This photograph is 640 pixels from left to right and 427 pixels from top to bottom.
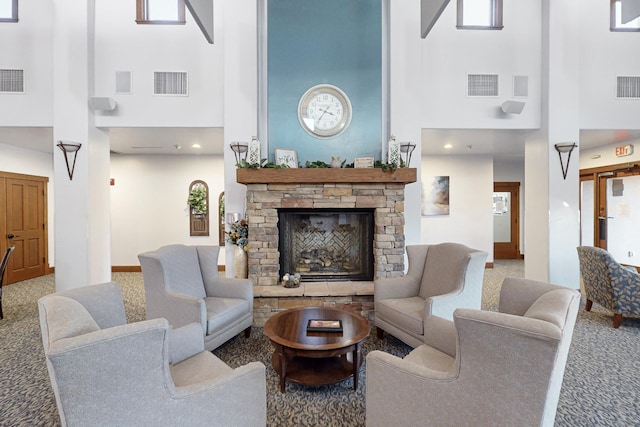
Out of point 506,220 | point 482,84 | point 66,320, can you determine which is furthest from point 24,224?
point 506,220

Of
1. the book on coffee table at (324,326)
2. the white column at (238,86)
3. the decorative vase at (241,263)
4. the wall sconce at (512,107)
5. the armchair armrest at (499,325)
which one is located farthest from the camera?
the wall sconce at (512,107)

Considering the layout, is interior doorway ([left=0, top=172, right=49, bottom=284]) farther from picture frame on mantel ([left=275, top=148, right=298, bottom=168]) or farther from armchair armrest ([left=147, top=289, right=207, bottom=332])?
picture frame on mantel ([left=275, top=148, right=298, bottom=168])

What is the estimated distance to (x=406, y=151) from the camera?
4.05 metres

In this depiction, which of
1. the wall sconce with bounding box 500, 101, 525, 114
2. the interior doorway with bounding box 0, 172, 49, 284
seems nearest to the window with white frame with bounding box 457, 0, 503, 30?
the wall sconce with bounding box 500, 101, 525, 114

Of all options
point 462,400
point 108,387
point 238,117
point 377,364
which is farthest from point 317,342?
point 238,117

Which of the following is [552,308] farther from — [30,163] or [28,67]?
[30,163]

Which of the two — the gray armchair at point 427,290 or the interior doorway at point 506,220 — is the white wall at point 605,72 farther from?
the gray armchair at point 427,290

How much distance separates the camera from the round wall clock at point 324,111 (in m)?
4.11

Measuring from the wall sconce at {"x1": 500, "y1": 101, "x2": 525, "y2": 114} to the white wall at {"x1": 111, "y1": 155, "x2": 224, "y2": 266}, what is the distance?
5.26 metres

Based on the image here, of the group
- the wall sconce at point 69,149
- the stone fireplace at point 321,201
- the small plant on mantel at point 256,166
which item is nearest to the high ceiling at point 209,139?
the wall sconce at point 69,149

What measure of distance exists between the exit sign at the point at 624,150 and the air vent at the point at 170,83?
770cm

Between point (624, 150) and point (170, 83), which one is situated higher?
point (170, 83)

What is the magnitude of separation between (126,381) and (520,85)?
579 centimetres

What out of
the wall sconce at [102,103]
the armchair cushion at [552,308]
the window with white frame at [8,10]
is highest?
the window with white frame at [8,10]
